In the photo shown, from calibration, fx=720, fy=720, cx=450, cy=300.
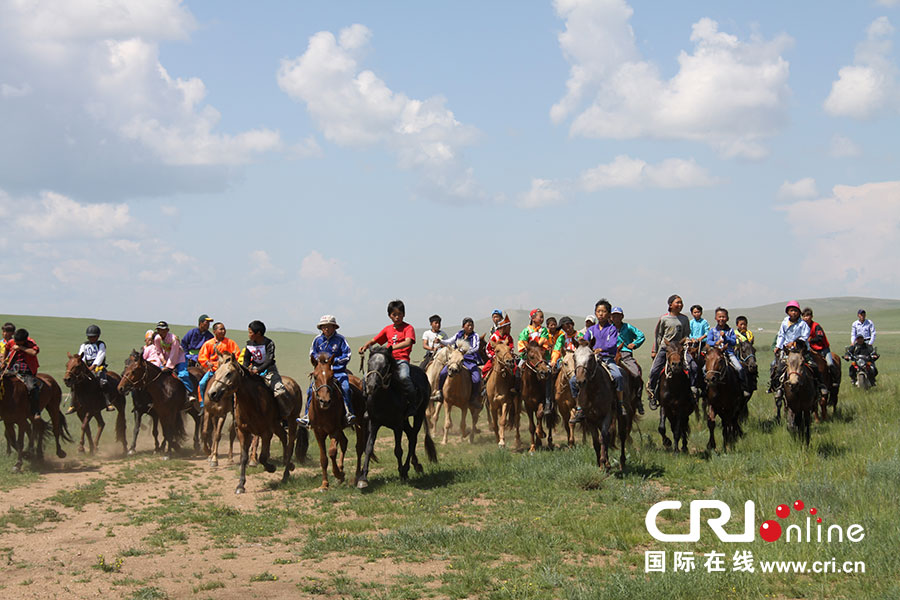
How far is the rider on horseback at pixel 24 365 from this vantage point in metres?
15.6

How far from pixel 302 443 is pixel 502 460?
4205mm

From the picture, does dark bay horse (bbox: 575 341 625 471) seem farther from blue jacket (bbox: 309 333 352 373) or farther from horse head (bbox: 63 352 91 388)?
horse head (bbox: 63 352 91 388)

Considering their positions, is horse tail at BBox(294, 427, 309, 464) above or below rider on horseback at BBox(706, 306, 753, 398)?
below

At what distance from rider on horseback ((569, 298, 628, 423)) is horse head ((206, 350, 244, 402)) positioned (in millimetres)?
6061

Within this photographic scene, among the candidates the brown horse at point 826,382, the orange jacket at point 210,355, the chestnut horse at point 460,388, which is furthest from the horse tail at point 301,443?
the brown horse at point 826,382

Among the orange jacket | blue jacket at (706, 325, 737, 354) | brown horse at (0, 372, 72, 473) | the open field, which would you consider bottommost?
the open field

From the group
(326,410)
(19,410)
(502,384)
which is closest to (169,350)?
(19,410)

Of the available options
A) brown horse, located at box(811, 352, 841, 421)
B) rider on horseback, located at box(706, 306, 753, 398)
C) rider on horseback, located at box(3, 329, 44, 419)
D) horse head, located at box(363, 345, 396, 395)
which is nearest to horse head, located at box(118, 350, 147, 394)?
rider on horseback, located at box(3, 329, 44, 419)

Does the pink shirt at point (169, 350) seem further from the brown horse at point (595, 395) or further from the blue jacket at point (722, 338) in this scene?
the blue jacket at point (722, 338)

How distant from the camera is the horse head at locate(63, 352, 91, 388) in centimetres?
1717

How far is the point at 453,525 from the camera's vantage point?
959cm

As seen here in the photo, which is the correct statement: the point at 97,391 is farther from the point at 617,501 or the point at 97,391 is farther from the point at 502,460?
the point at 617,501

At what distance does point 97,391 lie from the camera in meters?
18.1

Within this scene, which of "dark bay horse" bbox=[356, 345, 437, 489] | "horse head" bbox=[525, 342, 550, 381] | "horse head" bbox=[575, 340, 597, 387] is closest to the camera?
"horse head" bbox=[575, 340, 597, 387]
